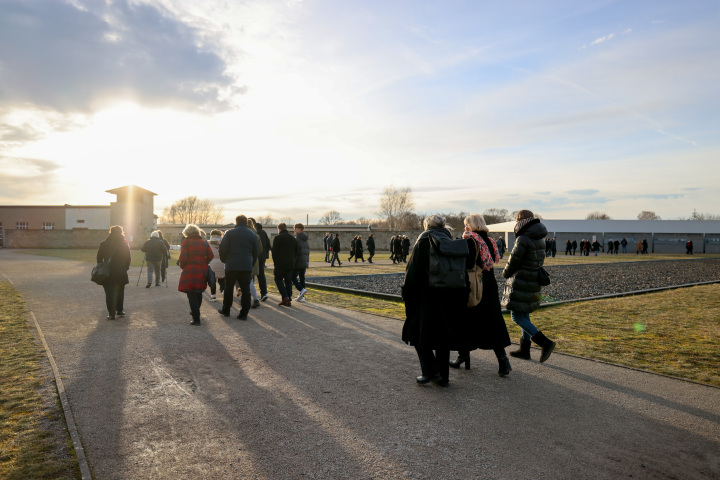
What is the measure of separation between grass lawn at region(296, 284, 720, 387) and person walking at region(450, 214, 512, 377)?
1.35 metres

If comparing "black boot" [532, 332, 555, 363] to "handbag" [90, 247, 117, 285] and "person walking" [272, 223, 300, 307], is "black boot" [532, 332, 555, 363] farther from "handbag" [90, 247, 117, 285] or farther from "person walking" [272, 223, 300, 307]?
"handbag" [90, 247, 117, 285]

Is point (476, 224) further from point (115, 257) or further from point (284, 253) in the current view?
point (115, 257)

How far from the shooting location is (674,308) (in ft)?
34.0

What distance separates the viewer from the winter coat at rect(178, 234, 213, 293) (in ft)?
26.8

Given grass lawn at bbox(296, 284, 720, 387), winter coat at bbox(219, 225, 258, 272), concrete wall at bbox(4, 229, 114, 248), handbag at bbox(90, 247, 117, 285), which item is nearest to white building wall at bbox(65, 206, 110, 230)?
concrete wall at bbox(4, 229, 114, 248)

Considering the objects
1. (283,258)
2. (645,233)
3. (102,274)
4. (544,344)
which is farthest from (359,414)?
(645,233)

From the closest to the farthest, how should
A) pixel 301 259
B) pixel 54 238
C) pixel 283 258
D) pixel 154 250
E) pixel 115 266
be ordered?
1. pixel 115 266
2. pixel 283 258
3. pixel 301 259
4. pixel 154 250
5. pixel 54 238

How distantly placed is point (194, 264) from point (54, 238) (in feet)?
188

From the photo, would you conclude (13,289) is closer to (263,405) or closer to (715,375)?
(263,405)

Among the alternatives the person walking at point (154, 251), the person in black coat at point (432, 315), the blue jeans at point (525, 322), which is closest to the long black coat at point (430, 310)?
the person in black coat at point (432, 315)

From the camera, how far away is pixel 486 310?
17.4 ft

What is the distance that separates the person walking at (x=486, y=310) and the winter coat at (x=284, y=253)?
5.52 meters

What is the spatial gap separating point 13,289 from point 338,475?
13816 mm

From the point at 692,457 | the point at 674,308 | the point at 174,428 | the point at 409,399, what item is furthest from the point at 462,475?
the point at 674,308
